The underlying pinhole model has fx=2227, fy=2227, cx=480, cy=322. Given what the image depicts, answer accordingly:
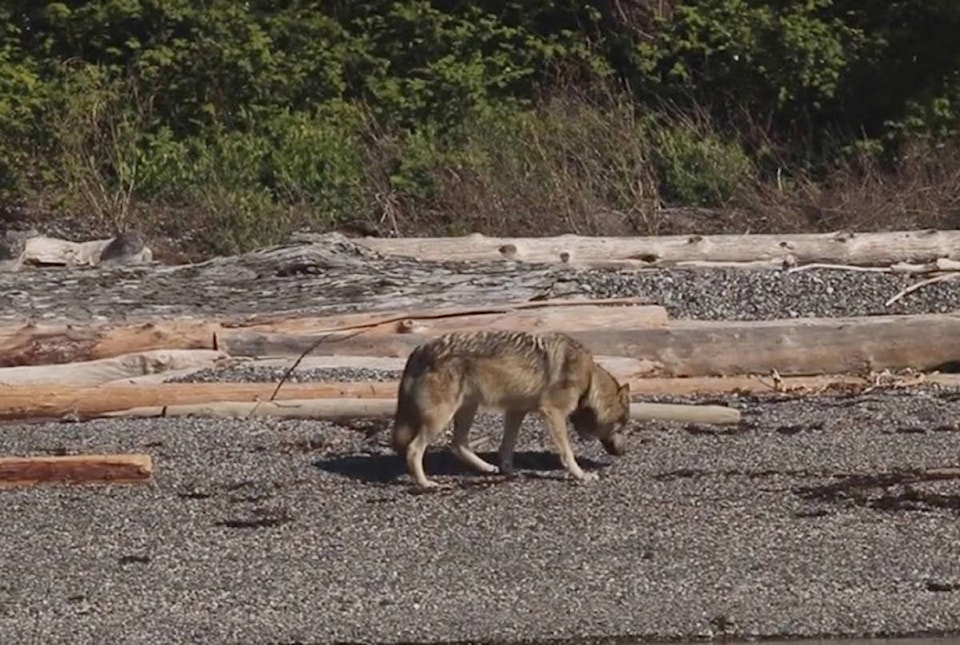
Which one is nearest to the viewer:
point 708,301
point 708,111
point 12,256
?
point 708,301

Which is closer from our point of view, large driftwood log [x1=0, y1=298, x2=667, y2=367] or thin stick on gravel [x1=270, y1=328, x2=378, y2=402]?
thin stick on gravel [x1=270, y1=328, x2=378, y2=402]

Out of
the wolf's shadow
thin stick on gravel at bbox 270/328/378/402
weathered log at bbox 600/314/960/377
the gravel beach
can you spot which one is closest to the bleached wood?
thin stick on gravel at bbox 270/328/378/402

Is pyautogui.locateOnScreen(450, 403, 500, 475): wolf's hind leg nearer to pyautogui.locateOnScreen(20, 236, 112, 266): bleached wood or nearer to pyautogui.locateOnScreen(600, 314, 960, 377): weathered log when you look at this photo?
pyautogui.locateOnScreen(600, 314, 960, 377): weathered log

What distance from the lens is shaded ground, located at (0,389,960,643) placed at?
9141 mm

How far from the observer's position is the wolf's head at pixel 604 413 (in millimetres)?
11836

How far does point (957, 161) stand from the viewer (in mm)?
22047

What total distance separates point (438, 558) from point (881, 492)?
2.47 meters

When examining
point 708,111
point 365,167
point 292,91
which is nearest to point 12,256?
point 365,167

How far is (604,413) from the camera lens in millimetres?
11883

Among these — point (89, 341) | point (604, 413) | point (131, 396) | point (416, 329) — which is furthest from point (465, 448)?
point (89, 341)

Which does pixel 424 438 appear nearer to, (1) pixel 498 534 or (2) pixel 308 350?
(1) pixel 498 534

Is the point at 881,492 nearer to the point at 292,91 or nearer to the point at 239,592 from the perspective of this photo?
the point at 239,592

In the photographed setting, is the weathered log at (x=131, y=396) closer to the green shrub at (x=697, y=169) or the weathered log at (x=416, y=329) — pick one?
the weathered log at (x=416, y=329)

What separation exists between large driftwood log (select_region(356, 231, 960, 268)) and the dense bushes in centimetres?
281
